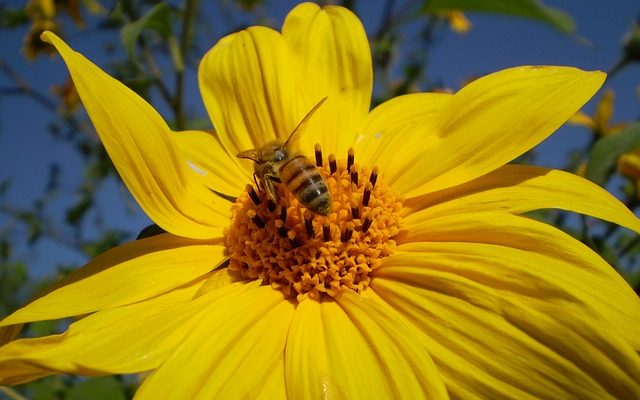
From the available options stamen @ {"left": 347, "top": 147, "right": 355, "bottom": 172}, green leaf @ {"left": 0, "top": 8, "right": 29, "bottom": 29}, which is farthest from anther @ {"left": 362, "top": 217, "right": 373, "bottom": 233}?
green leaf @ {"left": 0, "top": 8, "right": 29, "bottom": 29}

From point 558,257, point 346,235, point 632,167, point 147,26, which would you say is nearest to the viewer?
point 558,257

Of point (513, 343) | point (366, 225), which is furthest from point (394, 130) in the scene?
point (513, 343)

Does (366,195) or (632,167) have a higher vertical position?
(366,195)

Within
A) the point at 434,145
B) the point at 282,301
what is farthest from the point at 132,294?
the point at 434,145

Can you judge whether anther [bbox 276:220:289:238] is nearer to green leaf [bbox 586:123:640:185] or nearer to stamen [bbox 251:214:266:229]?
A: stamen [bbox 251:214:266:229]

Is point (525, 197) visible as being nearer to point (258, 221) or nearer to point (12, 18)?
point (258, 221)

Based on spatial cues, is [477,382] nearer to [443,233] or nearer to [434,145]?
[443,233]

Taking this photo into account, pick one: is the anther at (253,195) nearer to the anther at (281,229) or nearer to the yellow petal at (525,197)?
the anther at (281,229)
